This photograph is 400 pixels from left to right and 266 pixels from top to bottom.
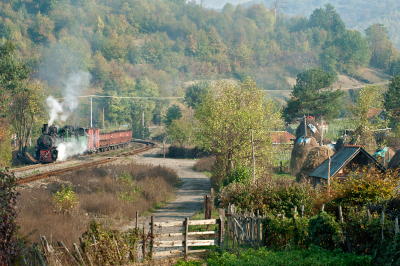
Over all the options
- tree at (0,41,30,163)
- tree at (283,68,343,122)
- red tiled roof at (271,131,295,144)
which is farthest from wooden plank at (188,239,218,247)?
tree at (283,68,343,122)

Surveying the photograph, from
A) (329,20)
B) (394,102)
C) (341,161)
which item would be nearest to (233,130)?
(341,161)

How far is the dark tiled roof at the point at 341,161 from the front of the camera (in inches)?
869

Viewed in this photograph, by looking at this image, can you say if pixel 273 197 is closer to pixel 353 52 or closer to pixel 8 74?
pixel 8 74

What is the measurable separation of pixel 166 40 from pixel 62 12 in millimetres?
48780

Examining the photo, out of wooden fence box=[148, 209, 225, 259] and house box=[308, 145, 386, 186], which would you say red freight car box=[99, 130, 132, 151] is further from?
wooden fence box=[148, 209, 225, 259]

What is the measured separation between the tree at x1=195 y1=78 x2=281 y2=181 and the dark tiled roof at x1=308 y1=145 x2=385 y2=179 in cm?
403

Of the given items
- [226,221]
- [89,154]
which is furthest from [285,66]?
[226,221]

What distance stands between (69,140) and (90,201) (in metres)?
23.4

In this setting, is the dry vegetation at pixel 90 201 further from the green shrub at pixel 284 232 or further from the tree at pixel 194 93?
the tree at pixel 194 93

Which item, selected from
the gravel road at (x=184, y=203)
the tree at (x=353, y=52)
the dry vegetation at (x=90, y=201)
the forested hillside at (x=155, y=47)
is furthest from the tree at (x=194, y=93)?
the tree at (x=353, y=52)

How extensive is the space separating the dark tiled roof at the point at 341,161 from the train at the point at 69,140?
26323mm

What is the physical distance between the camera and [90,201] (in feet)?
61.2

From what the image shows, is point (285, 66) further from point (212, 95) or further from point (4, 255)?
point (4, 255)

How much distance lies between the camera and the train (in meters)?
35.8
